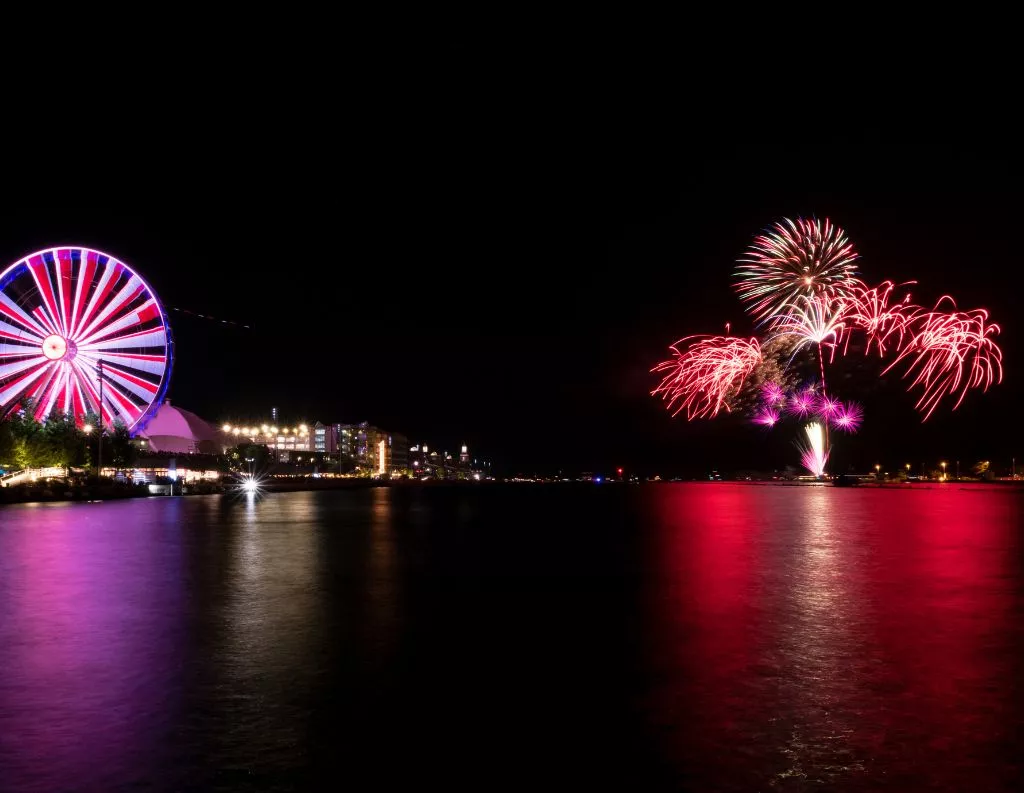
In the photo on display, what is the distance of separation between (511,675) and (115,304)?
54.3 meters

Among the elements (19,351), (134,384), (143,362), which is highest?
(19,351)

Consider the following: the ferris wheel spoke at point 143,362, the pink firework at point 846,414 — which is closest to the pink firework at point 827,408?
the pink firework at point 846,414

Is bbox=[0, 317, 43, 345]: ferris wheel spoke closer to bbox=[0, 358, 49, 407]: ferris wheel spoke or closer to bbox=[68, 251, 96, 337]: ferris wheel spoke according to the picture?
bbox=[0, 358, 49, 407]: ferris wheel spoke

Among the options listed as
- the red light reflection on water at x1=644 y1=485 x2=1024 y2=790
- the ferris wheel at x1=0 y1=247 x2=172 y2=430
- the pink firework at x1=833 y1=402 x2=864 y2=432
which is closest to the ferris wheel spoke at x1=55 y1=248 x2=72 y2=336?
the ferris wheel at x1=0 y1=247 x2=172 y2=430

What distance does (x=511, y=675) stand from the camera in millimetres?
7250

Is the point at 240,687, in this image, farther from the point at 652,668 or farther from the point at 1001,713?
the point at 1001,713

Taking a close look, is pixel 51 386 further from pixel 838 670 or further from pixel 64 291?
pixel 838 670

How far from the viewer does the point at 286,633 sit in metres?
8.98

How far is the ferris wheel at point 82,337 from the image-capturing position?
53.5m

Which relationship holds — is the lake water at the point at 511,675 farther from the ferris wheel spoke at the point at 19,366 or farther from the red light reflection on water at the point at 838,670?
the ferris wheel spoke at the point at 19,366

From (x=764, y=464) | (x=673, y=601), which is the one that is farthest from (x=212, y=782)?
(x=764, y=464)

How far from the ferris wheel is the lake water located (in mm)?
42447

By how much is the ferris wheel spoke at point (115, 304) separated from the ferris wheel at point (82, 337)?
5 cm

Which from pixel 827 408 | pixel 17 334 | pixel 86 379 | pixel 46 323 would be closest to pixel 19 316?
pixel 17 334
